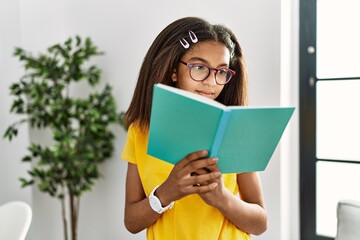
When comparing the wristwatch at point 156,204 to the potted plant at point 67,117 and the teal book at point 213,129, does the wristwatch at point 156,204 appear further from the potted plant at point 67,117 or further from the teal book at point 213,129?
the potted plant at point 67,117

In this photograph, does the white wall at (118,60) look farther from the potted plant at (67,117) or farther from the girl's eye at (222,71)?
the girl's eye at (222,71)

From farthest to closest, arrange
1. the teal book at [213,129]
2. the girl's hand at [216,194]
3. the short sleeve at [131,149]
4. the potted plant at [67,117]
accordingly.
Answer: the potted plant at [67,117] → the short sleeve at [131,149] → the girl's hand at [216,194] → the teal book at [213,129]

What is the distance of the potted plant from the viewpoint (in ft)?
7.06

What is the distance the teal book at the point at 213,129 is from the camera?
813 millimetres

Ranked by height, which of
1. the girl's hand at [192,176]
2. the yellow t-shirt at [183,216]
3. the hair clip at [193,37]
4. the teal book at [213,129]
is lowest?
the yellow t-shirt at [183,216]

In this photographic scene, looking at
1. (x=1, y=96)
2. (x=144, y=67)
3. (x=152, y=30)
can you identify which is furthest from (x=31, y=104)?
(x=144, y=67)

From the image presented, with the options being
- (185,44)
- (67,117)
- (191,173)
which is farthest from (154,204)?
(67,117)

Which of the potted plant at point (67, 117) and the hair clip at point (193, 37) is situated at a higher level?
the hair clip at point (193, 37)

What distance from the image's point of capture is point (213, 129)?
83 cm

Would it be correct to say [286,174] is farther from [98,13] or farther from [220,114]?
[98,13]

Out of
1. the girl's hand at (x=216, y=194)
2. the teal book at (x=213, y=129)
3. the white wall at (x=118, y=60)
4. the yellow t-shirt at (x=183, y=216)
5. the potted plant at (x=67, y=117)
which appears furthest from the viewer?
the potted plant at (x=67, y=117)
